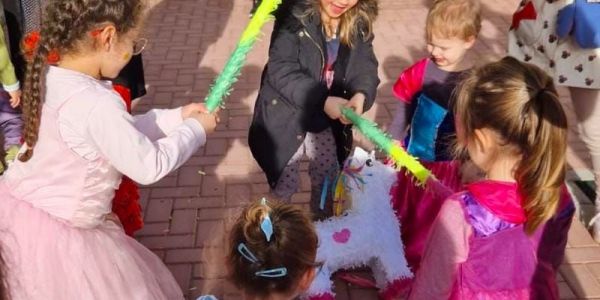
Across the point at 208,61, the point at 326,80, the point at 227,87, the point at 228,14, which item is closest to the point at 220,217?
the point at 326,80

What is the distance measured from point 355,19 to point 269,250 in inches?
Answer: 53.9

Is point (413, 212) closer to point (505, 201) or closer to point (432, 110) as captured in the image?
point (432, 110)

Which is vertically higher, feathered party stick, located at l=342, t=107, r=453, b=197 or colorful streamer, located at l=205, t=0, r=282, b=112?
colorful streamer, located at l=205, t=0, r=282, b=112

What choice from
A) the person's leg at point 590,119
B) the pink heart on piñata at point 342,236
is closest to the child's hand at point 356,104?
the pink heart on piñata at point 342,236

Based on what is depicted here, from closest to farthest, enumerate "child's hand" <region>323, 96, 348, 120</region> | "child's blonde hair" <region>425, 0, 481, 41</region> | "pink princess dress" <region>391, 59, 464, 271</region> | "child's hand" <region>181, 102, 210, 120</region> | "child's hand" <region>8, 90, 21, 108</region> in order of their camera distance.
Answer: "child's hand" <region>181, 102, 210, 120</region> → "child's hand" <region>323, 96, 348, 120</region> → "child's blonde hair" <region>425, 0, 481, 41</region> → "pink princess dress" <region>391, 59, 464, 271</region> → "child's hand" <region>8, 90, 21, 108</region>

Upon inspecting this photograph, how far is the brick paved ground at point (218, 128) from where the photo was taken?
3.33m

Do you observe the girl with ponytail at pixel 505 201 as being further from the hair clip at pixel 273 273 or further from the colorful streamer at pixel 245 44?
the colorful streamer at pixel 245 44

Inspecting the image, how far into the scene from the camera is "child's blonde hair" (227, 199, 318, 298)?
1915 millimetres

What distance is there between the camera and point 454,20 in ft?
9.37

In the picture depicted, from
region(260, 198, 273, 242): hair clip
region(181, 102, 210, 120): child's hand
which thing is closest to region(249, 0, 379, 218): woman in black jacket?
region(181, 102, 210, 120): child's hand

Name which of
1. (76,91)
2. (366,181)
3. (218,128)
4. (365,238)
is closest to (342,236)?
(365,238)

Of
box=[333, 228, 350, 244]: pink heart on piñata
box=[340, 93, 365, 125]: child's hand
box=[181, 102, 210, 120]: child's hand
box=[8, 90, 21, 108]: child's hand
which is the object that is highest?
box=[181, 102, 210, 120]: child's hand

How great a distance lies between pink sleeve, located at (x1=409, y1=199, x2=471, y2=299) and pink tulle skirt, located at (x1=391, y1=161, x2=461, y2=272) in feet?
3.55

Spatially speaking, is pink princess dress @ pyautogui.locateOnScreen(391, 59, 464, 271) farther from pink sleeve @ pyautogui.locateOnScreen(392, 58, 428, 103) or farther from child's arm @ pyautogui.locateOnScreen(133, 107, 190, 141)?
child's arm @ pyautogui.locateOnScreen(133, 107, 190, 141)
